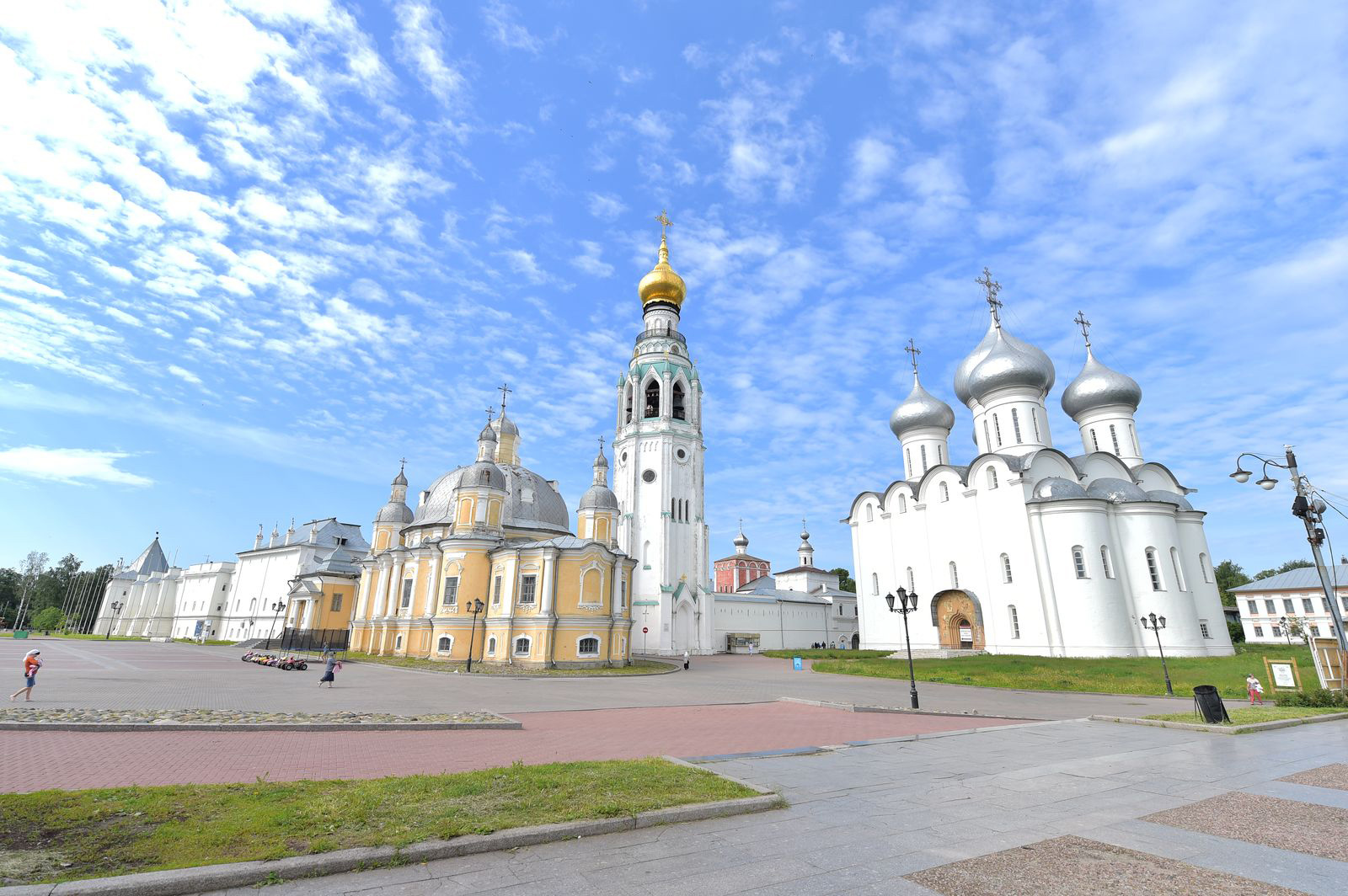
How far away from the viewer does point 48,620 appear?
75125 millimetres

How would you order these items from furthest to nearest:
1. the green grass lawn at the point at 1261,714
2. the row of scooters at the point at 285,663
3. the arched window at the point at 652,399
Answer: the arched window at the point at 652,399 → the row of scooters at the point at 285,663 → the green grass lawn at the point at 1261,714

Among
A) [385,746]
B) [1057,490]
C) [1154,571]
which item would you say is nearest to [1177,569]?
[1154,571]

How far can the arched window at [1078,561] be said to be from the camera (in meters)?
30.6

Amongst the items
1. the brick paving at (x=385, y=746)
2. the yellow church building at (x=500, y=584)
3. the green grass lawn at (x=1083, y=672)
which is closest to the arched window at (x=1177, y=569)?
the green grass lawn at (x=1083, y=672)

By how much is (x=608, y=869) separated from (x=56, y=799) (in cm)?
540

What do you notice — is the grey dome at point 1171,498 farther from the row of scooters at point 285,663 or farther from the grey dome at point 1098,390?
the row of scooters at point 285,663

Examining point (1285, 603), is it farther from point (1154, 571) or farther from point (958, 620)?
point (958, 620)

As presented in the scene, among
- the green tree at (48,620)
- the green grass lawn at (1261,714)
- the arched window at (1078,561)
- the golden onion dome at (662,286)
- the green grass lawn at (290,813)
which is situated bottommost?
the green grass lawn at (290,813)

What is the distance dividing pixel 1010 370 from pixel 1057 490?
922 centimetres

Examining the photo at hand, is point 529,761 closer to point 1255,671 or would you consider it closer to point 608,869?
point 608,869

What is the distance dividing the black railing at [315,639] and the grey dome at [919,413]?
4221cm

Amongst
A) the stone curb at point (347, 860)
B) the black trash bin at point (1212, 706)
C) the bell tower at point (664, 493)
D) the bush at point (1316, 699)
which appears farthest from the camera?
the bell tower at point (664, 493)

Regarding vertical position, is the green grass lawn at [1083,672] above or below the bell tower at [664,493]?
below

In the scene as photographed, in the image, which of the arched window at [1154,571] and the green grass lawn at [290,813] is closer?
the green grass lawn at [290,813]
